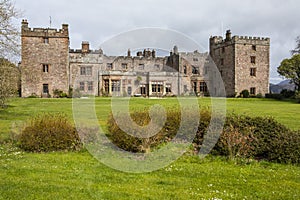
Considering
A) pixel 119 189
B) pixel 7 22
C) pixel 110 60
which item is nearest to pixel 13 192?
pixel 119 189

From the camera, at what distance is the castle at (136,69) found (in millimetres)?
38094

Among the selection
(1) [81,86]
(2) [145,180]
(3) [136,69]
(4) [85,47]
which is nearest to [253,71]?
(3) [136,69]

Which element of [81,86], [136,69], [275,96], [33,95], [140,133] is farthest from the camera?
[136,69]

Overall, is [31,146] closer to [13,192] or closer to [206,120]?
[13,192]

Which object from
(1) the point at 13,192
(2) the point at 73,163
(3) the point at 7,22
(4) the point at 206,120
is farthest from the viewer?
(3) the point at 7,22

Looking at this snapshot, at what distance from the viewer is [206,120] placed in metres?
11.1

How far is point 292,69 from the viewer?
40.3 metres

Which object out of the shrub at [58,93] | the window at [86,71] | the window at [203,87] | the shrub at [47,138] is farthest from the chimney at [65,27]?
the shrub at [47,138]

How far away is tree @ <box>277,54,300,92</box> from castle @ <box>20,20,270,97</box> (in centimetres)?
575

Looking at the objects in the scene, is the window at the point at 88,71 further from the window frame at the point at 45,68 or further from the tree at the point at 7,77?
the tree at the point at 7,77

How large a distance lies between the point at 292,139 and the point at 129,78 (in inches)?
1415

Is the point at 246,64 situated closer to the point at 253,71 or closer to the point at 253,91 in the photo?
the point at 253,71

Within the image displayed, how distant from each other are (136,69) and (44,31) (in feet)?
54.8

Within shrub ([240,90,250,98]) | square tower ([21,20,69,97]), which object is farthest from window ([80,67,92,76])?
shrub ([240,90,250,98])
